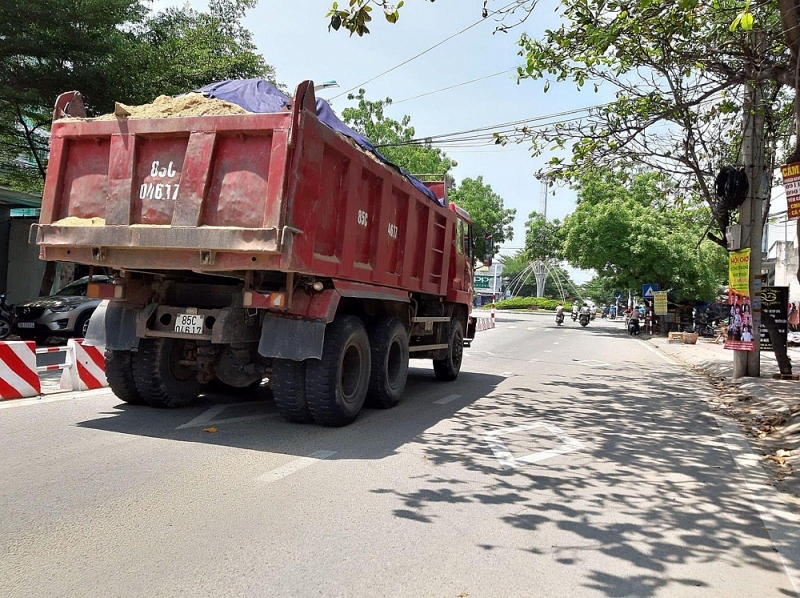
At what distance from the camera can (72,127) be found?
6.34 metres

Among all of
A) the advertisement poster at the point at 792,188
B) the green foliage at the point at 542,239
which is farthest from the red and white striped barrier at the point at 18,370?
the green foliage at the point at 542,239

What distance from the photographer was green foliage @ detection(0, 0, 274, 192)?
13016 mm

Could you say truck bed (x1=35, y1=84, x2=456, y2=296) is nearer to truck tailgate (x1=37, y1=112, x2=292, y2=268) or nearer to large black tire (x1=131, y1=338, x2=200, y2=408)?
truck tailgate (x1=37, y1=112, x2=292, y2=268)

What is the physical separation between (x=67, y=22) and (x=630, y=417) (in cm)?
1305

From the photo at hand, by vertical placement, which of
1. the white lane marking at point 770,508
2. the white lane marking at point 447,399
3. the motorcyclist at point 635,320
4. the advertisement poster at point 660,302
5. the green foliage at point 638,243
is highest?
the green foliage at point 638,243

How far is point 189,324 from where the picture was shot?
21.4ft

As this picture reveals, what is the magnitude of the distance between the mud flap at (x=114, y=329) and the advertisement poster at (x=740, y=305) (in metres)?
10.7

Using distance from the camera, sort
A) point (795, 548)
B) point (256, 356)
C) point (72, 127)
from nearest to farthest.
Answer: point (795, 548) → point (72, 127) → point (256, 356)

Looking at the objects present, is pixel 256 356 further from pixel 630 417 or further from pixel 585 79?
pixel 585 79

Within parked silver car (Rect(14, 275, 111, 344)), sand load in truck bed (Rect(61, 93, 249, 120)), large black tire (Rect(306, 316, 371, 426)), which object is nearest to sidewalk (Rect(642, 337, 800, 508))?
large black tire (Rect(306, 316, 371, 426))

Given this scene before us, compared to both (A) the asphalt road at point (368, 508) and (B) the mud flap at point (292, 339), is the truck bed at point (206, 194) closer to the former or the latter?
(B) the mud flap at point (292, 339)

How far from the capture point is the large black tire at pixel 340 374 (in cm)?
644

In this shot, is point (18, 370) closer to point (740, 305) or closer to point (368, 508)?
point (368, 508)

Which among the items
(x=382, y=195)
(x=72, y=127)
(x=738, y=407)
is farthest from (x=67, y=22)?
(x=738, y=407)
